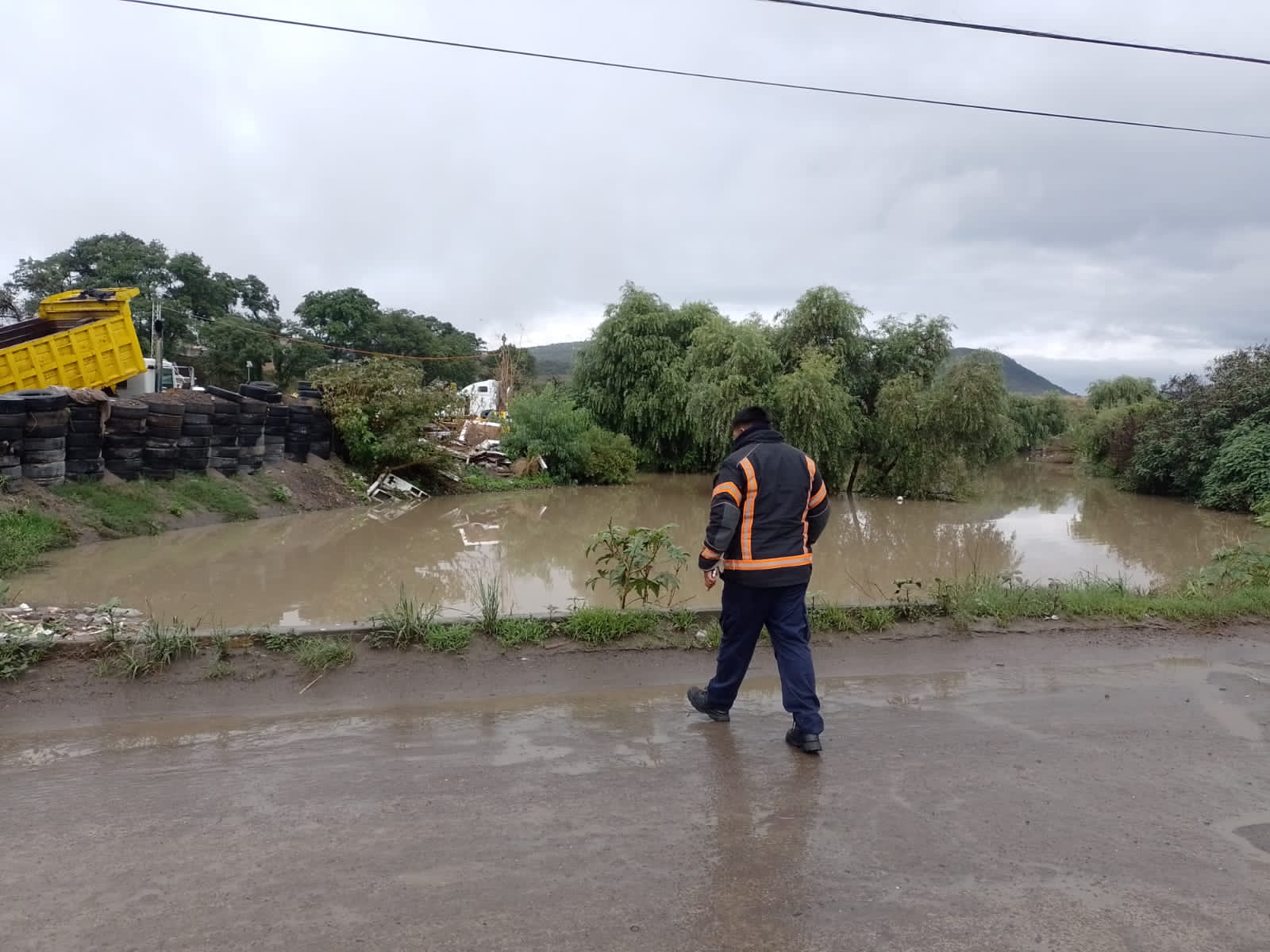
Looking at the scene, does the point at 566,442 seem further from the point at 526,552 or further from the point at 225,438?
the point at 526,552

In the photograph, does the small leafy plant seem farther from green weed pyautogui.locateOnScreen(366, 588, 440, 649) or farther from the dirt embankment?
the dirt embankment

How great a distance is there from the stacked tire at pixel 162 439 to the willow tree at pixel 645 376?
15571 millimetres

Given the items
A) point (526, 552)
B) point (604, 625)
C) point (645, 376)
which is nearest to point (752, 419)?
point (604, 625)

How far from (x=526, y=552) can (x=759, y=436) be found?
10.3m

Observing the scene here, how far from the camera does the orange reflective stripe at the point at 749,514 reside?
4.25 m

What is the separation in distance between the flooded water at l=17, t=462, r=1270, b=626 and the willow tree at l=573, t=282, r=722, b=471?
344 centimetres

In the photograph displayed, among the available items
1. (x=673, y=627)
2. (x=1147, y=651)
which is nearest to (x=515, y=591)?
(x=673, y=627)

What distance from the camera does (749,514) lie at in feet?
14.0

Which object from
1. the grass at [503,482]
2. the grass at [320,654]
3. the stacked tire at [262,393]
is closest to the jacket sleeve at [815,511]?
the grass at [320,654]

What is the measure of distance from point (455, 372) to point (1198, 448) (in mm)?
46563

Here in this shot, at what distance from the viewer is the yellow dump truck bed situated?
14.0 meters

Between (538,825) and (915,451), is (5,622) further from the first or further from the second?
(915,451)

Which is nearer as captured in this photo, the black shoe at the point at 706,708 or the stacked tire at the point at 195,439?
the black shoe at the point at 706,708

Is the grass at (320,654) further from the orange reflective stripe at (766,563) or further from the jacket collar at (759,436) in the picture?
the jacket collar at (759,436)
